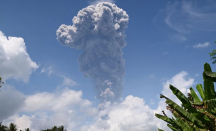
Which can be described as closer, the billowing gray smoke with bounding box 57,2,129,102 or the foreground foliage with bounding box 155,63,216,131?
the foreground foliage with bounding box 155,63,216,131

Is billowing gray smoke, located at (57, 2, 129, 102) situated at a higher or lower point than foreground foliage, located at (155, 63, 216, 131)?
higher

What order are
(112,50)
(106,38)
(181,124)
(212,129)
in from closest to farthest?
(212,129) < (181,124) < (106,38) < (112,50)

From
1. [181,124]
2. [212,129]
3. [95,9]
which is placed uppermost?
[95,9]

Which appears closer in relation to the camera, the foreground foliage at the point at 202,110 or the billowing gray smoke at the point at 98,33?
the foreground foliage at the point at 202,110

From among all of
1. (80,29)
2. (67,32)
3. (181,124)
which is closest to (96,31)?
(80,29)

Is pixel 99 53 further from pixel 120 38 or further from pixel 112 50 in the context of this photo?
pixel 120 38

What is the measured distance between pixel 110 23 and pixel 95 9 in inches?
680

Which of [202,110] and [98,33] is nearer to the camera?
[202,110]

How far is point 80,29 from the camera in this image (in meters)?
156

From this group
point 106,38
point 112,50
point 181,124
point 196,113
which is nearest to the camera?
point 196,113

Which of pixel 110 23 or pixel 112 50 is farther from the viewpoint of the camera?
pixel 112 50

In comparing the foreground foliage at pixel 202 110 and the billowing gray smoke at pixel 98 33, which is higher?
the billowing gray smoke at pixel 98 33

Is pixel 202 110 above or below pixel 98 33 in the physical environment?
below

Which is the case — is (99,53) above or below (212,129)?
above
